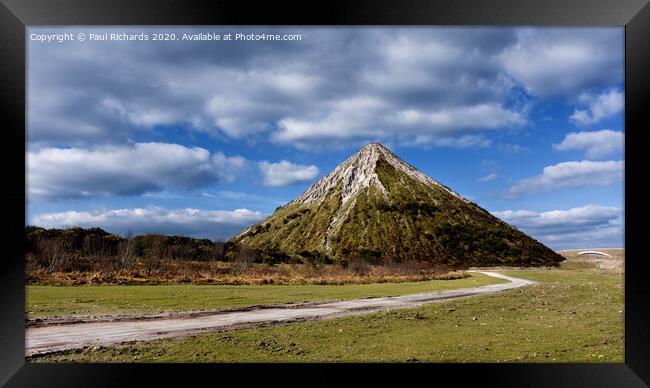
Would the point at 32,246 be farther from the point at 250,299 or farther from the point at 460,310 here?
the point at 460,310

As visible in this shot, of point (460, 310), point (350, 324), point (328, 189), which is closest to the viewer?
point (350, 324)

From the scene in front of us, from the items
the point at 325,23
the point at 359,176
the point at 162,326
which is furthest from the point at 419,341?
the point at 359,176

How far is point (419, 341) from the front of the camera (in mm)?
11234

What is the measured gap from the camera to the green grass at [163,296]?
14188mm

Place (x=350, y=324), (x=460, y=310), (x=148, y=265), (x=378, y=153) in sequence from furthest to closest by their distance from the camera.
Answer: (x=378, y=153)
(x=148, y=265)
(x=460, y=310)
(x=350, y=324)

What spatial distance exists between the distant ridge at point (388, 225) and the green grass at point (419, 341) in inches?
887

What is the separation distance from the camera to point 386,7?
30.0 ft

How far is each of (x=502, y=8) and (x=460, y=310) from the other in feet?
36.6

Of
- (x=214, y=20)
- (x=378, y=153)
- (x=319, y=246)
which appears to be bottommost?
(x=319, y=246)

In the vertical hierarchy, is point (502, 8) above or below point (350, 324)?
above

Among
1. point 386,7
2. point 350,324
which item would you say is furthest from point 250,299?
point 386,7

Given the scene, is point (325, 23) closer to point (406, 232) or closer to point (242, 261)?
point (242, 261)

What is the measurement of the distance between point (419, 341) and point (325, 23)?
8.62 meters

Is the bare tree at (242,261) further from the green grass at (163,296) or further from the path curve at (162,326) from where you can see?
the path curve at (162,326)
